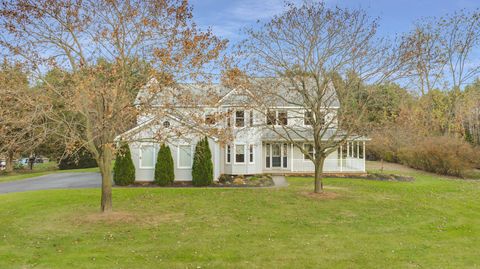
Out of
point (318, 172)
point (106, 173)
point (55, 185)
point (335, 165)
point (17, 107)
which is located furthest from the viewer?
point (335, 165)

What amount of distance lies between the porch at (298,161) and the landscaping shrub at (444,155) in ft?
22.6

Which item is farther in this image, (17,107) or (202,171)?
(202,171)

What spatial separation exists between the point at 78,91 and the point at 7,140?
8.05 ft

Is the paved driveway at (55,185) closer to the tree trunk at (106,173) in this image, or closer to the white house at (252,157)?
the white house at (252,157)

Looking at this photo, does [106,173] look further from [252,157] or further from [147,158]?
[252,157]

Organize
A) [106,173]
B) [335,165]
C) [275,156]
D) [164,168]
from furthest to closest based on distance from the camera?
[275,156]
[335,165]
[164,168]
[106,173]

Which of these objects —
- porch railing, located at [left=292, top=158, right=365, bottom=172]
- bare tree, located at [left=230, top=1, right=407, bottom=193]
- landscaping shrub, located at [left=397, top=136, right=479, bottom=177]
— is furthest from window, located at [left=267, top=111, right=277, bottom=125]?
landscaping shrub, located at [left=397, top=136, right=479, bottom=177]

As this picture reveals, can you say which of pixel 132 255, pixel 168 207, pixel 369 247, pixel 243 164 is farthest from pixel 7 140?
pixel 243 164

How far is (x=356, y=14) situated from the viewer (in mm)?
16031

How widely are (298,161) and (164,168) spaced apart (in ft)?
35.5

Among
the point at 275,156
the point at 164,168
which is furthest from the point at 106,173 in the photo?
the point at 275,156

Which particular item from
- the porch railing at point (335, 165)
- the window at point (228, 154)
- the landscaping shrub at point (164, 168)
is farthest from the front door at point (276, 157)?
the landscaping shrub at point (164, 168)

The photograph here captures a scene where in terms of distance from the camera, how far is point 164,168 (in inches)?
843

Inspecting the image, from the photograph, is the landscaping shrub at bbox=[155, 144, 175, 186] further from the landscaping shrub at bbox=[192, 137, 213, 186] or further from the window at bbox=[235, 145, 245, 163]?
the window at bbox=[235, 145, 245, 163]
